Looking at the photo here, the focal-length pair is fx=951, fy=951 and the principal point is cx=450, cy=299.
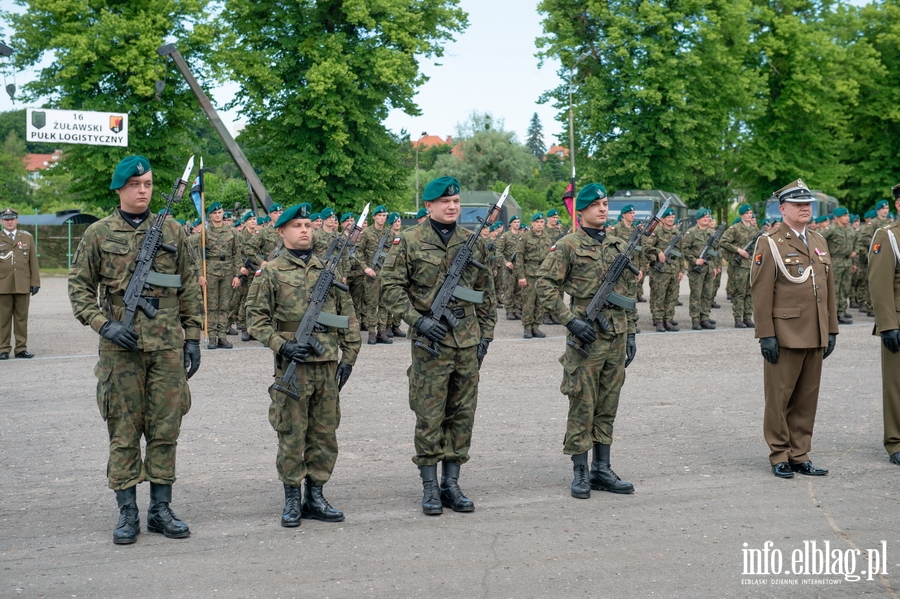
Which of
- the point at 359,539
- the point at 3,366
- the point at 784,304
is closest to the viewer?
the point at 359,539

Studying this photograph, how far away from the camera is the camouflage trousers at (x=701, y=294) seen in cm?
1823

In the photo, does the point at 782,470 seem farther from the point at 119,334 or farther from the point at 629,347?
the point at 119,334

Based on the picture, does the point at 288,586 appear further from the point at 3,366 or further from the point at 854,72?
the point at 854,72

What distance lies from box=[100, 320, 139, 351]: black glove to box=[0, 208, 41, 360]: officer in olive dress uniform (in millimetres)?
9231

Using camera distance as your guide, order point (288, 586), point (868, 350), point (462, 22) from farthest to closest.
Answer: point (462, 22) → point (868, 350) → point (288, 586)

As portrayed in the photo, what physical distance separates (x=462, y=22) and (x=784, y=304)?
32.4 metres

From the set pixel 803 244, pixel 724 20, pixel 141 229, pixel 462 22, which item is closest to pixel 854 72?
pixel 724 20

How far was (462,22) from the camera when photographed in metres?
37.8

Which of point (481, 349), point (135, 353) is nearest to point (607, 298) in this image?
point (481, 349)

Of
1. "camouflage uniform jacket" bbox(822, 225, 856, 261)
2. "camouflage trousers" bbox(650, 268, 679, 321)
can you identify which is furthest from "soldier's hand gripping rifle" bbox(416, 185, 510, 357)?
"camouflage uniform jacket" bbox(822, 225, 856, 261)

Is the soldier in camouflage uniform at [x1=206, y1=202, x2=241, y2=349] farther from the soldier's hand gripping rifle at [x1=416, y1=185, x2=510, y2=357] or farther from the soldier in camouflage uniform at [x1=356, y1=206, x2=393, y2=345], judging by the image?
the soldier's hand gripping rifle at [x1=416, y1=185, x2=510, y2=357]

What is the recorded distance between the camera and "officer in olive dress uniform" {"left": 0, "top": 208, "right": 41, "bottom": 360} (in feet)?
46.5

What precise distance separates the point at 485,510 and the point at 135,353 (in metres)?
2.49

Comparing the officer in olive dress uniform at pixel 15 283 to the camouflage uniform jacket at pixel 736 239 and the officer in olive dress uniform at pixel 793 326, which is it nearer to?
the officer in olive dress uniform at pixel 793 326
